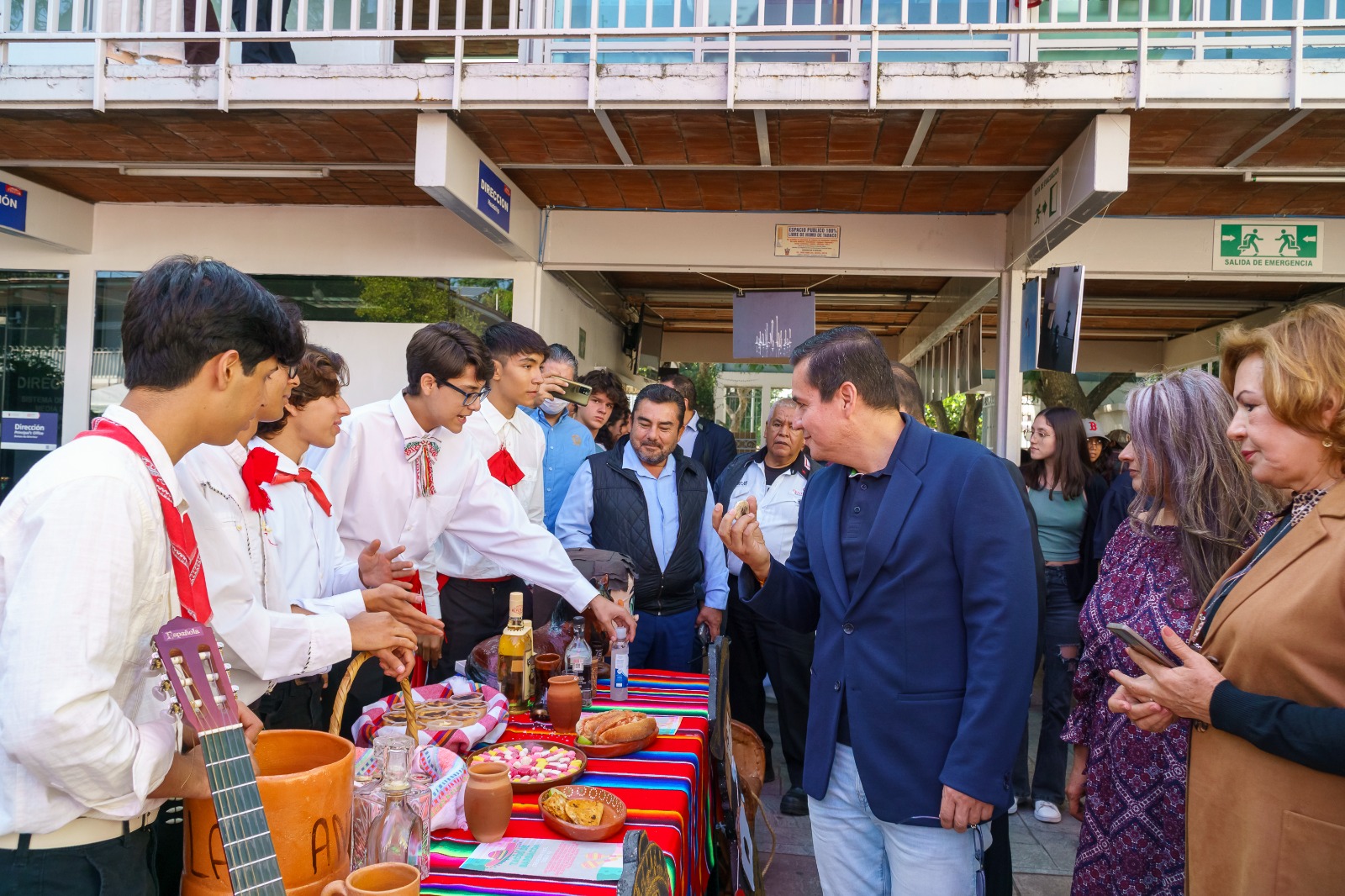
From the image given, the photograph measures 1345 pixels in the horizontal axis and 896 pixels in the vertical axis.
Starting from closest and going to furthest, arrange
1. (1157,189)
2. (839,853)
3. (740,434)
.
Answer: (839,853) < (1157,189) < (740,434)

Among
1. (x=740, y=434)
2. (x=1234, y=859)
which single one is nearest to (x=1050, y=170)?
(x=1234, y=859)

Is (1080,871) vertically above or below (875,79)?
below

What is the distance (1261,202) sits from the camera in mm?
5773

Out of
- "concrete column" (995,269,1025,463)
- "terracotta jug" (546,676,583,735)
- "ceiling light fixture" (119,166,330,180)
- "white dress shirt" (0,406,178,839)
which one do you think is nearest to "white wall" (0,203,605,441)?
"ceiling light fixture" (119,166,330,180)

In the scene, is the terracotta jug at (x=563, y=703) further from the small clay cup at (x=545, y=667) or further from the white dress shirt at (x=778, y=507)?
the white dress shirt at (x=778, y=507)

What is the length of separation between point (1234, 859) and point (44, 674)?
6.29ft

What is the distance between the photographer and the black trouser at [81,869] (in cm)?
121

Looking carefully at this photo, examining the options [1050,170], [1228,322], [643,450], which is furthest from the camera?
[1228,322]

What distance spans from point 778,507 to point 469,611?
1620mm

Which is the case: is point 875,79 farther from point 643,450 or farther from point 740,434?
point 740,434

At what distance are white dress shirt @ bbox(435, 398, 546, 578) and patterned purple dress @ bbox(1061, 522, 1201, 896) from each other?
212 centimetres

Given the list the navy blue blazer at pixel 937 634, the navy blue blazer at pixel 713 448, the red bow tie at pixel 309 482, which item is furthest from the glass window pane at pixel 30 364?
the navy blue blazer at pixel 937 634

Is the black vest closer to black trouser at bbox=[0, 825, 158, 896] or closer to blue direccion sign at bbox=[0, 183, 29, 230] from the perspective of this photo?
black trouser at bbox=[0, 825, 158, 896]

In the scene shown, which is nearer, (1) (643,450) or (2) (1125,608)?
(2) (1125,608)
